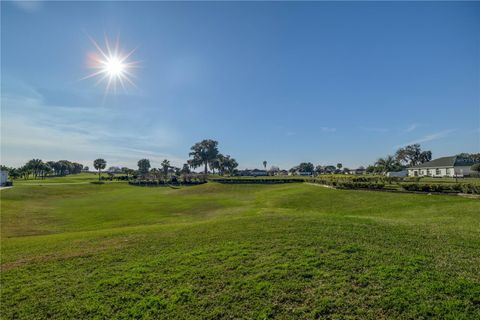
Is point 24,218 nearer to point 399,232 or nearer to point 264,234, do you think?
point 264,234

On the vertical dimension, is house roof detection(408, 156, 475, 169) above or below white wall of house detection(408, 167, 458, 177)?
above

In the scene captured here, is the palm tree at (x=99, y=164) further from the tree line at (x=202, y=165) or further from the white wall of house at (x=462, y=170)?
the white wall of house at (x=462, y=170)

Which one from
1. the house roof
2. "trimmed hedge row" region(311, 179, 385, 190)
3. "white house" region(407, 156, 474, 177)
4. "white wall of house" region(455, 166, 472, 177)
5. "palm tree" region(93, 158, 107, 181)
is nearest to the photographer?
"trimmed hedge row" region(311, 179, 385, 190)

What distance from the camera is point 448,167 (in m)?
60.2

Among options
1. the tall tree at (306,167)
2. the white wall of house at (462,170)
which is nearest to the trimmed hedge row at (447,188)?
the white wall of house at (462,170)

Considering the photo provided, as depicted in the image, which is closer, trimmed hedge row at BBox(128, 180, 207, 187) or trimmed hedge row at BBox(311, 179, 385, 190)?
trimmed hedge row at BBox(311, 179, 385, 190)

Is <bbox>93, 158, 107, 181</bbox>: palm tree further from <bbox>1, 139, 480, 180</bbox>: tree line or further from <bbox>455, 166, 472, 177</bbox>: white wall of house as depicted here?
<bbox>455, 166, 472, 177</bbox>: white wall of house

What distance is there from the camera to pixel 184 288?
6090mm

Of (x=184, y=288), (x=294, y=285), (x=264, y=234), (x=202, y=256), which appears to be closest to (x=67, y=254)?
(x=202, y=256)

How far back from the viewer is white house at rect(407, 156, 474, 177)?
57494 mm

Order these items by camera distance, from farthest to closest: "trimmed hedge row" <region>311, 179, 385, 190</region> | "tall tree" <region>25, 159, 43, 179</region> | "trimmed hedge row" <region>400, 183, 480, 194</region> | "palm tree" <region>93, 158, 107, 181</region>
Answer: "palm tree" <region>93, 158, 107, 181</region>
"tall tree" <region>25, 159, 43, 179</region>
"trimmed hedge row" <region>311, 179, 385, 190</region>
"trimmed hedge row" <region>400, 183, 480, 194</region>

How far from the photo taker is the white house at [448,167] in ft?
189

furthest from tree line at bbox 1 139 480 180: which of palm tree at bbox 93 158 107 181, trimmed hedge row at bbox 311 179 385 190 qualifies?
trimmed hedge row at bbox 311 179 385 190

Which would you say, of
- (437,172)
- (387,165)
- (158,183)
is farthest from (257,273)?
(387,165)
